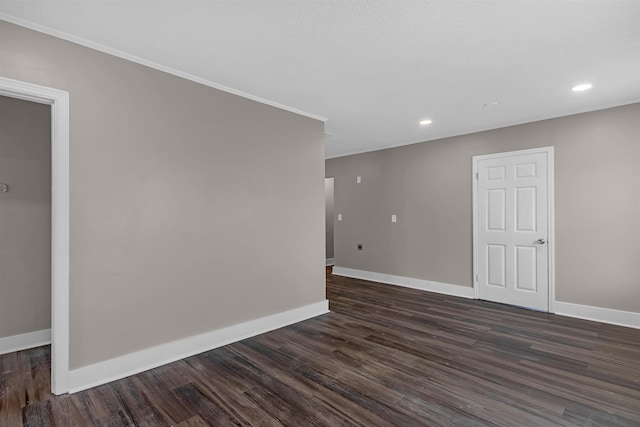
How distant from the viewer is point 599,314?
3.77 metres

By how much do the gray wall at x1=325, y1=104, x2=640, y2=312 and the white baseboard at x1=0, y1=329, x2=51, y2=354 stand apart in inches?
188

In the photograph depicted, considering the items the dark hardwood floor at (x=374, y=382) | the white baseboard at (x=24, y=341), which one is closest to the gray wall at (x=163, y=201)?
the dark hardwood floor at (x=374, y=382)

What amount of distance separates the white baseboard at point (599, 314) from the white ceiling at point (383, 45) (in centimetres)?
240

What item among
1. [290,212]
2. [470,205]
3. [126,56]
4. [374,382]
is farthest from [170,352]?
[470,205]

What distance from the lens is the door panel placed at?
13.8 ft

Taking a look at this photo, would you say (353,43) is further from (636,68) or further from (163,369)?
(163,369)

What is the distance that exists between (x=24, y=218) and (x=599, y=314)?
21.0 feet

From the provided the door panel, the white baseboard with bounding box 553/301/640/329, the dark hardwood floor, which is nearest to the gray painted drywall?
the door panel

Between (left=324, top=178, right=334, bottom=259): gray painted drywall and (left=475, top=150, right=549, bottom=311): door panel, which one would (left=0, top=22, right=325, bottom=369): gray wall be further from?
(left=324, top=178, right=334, bottom=259): gray painted drywall

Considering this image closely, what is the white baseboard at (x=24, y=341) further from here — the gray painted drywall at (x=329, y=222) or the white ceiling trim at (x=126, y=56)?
the gray painted drywall at (x=329, y=222)

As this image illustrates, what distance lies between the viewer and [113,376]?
8.11ft

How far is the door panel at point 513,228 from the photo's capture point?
420 cm

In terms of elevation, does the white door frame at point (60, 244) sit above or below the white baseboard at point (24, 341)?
above

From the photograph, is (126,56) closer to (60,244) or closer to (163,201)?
(163,201)
